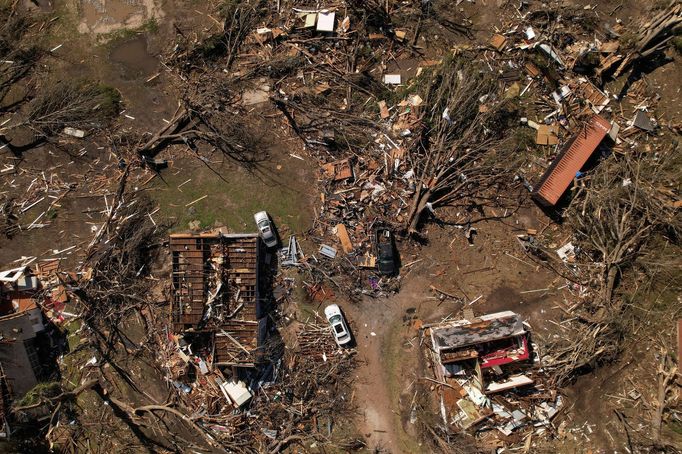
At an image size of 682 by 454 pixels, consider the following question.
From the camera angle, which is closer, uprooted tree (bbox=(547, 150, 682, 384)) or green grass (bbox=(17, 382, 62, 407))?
uprooted tree (bbox=(547, 150, 682, 384))

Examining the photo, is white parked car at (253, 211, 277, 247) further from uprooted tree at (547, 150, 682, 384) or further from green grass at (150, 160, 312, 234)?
uprooted tree at (547, 150, 682, 384)

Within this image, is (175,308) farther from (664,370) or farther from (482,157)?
(664,370)

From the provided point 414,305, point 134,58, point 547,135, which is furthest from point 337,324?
point 134,58

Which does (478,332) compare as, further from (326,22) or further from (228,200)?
(326,22)

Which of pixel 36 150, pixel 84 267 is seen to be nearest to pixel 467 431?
pixel 84 267

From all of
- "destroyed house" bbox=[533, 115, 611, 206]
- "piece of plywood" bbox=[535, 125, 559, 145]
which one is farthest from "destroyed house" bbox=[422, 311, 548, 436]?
"piece of plywood" bbox=[535, 125, 559, 145]

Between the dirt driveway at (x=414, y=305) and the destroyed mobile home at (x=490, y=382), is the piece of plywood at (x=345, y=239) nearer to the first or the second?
the dirt driveway at (x=414, y=305)
